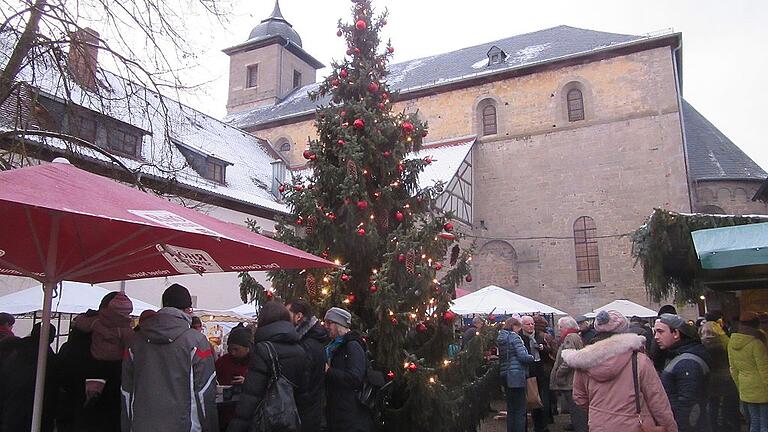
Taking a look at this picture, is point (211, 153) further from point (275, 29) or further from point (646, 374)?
point (275, 29)

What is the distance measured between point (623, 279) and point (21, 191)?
2171cm

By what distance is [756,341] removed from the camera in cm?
590

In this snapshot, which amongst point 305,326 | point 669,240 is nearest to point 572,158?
point 669,240

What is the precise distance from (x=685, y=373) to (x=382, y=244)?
9.70 feet

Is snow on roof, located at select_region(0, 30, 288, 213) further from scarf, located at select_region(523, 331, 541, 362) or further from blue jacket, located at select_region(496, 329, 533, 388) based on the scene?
scarf, located at select_region(523, 331, 541, 362)

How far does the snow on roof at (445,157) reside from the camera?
22672 mm

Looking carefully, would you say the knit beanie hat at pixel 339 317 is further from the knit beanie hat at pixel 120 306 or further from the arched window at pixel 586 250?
the arched window at pixel 586 250

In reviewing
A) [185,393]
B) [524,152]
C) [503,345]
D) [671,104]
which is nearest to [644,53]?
[671,104]

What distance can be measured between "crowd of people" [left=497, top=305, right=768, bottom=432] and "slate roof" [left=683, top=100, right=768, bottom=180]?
17649 mm

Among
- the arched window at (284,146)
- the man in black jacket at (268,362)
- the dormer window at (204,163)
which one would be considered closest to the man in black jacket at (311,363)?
the man in black jacket at (268,362)

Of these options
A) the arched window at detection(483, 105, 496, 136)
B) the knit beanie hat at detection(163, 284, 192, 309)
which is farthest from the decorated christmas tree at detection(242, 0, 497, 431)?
the arched window at detection(483, 105, 496, 136)

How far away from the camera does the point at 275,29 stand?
124ft

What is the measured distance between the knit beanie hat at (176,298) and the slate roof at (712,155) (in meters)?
23.9

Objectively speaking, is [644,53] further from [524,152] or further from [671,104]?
[524,152]
